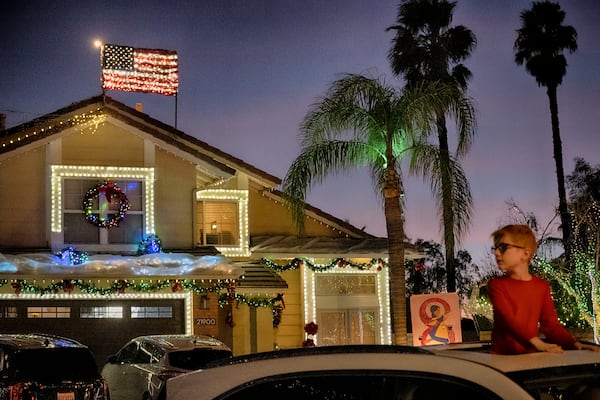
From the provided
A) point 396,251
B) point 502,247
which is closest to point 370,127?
point 396,251

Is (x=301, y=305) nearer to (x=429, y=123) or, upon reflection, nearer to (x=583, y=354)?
(x=429, y=123)

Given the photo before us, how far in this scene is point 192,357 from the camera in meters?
13.7

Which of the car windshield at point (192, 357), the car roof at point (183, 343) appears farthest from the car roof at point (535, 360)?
the car roof at point (183, 343)

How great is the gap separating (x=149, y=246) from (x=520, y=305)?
1697cm

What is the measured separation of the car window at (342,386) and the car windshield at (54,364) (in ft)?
30.7

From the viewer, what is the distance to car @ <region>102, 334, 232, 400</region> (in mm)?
Result: 13461

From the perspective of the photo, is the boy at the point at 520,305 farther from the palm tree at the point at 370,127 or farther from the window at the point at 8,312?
the window at the point at 8,312

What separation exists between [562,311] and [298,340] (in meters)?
7.49

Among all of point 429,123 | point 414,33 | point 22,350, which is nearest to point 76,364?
point 22,350

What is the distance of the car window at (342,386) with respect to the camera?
345 cm

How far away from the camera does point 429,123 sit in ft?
54.2

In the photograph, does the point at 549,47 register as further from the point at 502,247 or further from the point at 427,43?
the point at 502,247

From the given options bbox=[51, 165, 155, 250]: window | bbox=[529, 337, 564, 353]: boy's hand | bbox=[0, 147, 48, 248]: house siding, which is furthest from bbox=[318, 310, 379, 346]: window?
bbox=[529, 337, 564, 353]: boy's hand

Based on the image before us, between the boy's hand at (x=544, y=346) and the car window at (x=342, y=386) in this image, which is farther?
the boy's hand at (x=544, y=346)
